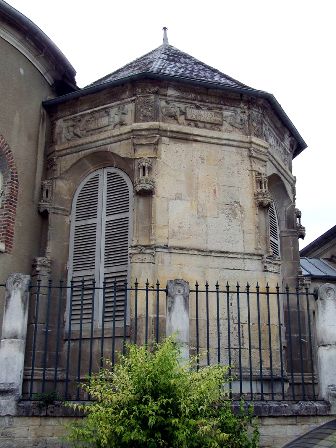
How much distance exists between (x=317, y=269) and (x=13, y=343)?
11103 millimetres

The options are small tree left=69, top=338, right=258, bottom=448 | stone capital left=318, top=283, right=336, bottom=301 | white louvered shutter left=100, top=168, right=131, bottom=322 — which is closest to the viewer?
small tree left=69, top=338, right=258, bottom=448

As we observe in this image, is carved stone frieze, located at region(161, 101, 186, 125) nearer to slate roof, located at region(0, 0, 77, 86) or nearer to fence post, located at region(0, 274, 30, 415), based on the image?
slate roof, located at region(0, 0, 77, 86)

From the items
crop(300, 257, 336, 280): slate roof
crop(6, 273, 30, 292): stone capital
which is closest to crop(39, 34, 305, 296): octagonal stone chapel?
crop(6, 273, 30, 292): stone capital

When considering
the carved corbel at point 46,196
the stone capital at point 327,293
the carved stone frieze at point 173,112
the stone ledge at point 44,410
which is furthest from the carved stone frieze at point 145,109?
the stone ledge at point 44,410

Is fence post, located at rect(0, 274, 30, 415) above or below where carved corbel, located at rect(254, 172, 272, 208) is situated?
below

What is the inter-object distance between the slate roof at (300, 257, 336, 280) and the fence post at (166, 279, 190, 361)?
8.06 meters

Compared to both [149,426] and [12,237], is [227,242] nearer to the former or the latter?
[12,237]

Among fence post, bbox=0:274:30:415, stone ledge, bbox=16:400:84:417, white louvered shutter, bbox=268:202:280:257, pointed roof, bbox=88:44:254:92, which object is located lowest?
stone ledge, bbox=16:400:84:417

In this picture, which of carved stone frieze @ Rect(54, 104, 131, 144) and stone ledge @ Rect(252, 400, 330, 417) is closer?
stone ledge @ Rect(252, 400, 330, 417)

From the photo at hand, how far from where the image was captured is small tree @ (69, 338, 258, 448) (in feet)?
20.7

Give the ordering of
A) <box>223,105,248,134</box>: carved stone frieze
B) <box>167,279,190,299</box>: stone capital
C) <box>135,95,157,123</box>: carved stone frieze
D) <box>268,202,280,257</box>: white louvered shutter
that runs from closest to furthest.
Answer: <box>167,279,190,299</box>: stone capital → <box>135,95,157,123</box>: carved stone frieze → <box>223,105,248,134</box>: carved stone frieze → <box>268,202,280,257</box>: white louvered shutter

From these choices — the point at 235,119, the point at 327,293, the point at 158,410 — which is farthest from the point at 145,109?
the point at 158,410

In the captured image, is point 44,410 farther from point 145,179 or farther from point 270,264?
point 270,264

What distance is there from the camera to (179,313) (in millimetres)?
8266
